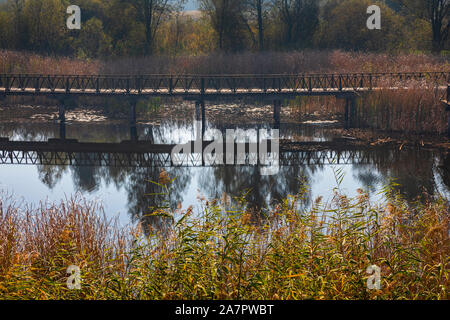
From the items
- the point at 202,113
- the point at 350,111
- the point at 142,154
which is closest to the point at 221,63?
the point at 202,113

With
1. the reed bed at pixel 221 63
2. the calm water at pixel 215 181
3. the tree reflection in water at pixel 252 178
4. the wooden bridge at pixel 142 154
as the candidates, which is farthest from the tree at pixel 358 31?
the calm water at pixel 215 181

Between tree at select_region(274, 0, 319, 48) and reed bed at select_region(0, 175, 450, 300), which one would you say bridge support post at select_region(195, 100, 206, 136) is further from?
reed bed at select_region(0, 175, 450, 300)

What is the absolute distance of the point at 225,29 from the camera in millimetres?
42406

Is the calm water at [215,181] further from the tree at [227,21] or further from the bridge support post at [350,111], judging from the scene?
the tree at [227,21]

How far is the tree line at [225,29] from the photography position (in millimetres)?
40750

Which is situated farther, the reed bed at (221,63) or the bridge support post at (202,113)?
the reed bed at (221,63)

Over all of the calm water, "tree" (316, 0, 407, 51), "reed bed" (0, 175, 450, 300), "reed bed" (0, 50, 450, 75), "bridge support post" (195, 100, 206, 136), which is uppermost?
"tree" (316, 0, 407, 51)

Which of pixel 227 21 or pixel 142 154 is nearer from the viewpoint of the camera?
pixel 142 154

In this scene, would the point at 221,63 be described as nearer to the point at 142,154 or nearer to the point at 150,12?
the point at 150,12

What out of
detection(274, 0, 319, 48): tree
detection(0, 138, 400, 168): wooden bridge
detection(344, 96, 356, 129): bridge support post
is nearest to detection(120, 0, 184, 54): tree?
detection(274, 0, 319, 48): tree

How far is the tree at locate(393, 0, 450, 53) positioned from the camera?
4150cm

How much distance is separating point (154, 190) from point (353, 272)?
11.2m

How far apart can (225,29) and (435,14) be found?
14.4 metres
